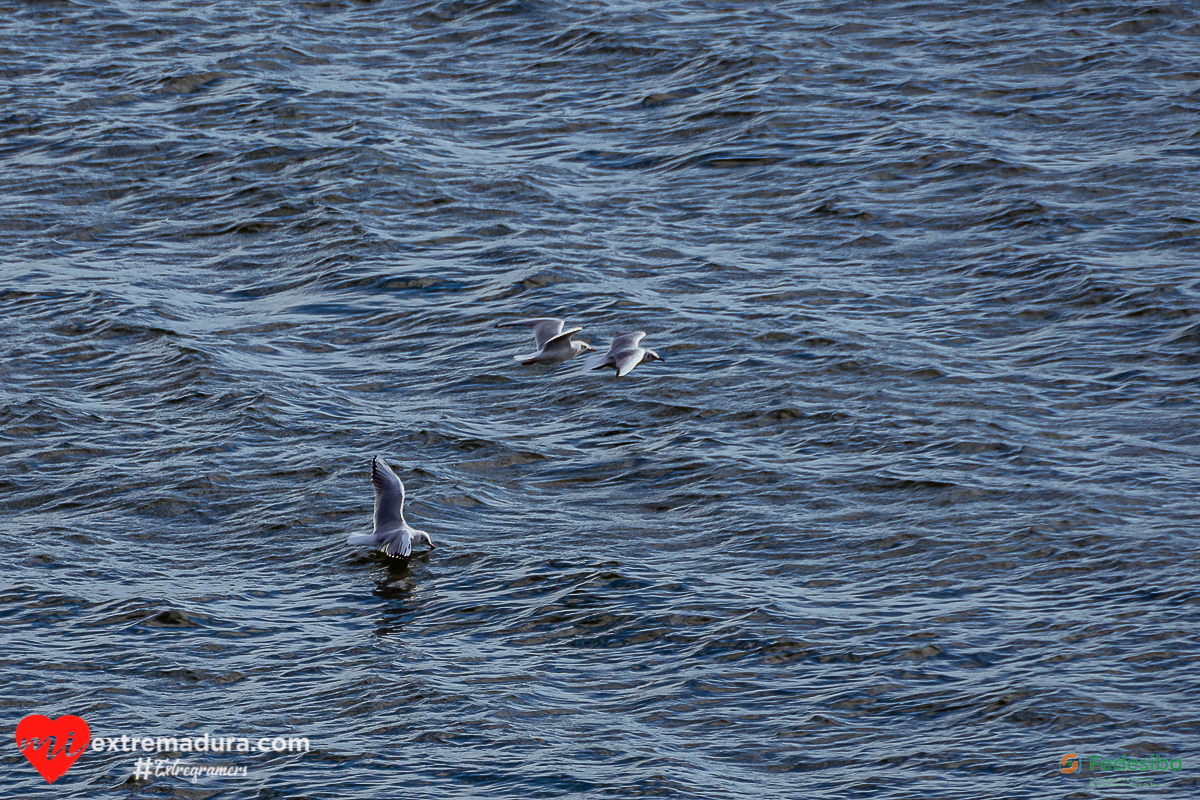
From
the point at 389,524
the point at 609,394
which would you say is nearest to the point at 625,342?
the point at 609,394

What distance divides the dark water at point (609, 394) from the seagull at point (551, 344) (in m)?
0.90

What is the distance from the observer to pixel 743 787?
1316 cm

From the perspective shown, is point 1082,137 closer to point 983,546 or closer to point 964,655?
point 983,546

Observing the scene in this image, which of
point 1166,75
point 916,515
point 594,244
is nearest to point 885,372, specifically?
point 916,515

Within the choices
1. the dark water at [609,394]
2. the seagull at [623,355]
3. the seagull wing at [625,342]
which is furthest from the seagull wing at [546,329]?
the dark water at [609,394]

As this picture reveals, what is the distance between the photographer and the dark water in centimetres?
1416

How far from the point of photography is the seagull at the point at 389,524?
1617 centimetres

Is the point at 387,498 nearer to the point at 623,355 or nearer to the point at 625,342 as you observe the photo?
the point at 623,355

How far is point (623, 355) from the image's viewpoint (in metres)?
18.1

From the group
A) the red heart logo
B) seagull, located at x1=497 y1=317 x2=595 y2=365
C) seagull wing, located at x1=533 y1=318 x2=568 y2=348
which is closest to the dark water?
the red heart logo

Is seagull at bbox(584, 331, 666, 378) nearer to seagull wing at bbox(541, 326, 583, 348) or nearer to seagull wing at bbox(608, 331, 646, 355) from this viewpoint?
seagull wing at bbox(608, 331, 646, 355)

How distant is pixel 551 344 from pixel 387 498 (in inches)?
123

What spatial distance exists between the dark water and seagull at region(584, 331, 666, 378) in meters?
1.15

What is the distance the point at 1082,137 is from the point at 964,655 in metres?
12.8
